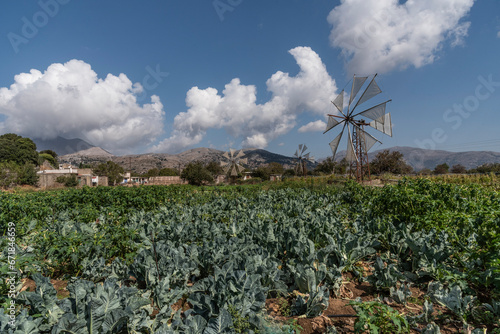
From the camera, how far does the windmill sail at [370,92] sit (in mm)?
24828

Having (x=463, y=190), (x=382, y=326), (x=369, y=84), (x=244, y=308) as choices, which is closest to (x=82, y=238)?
(x=244, y=308)

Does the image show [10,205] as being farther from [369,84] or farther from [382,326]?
[369,84]

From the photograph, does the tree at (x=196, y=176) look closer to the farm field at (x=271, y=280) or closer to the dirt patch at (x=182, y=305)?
the farm field at (x=271, y=280)

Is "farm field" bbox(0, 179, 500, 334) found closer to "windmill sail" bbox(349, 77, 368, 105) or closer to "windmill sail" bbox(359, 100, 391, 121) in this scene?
"windmill sail" bbox(359, 100, 391, 121)

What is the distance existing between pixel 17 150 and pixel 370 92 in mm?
76918

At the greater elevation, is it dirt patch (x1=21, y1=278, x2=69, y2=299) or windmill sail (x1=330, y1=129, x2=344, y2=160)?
windmill sail (x1=330, y1=129, x2=344, y2=160)

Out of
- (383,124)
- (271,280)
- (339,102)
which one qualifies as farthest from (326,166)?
(271,280)

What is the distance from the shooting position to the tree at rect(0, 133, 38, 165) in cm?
5598

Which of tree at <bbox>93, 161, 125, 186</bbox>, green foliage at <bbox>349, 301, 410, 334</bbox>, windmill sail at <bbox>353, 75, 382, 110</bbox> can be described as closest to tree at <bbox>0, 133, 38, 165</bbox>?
tree at <bbox>93, 161, 125, 186</bbox>

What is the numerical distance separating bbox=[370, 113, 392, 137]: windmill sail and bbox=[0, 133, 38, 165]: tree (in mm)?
69867

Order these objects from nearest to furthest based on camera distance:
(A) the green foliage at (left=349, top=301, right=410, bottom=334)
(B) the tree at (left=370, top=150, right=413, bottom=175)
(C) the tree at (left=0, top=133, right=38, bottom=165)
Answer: (A) the green foliage at (left=349, top=301, right=410, bottom=334) → (C) the tree at (left=0, top=133, right=38, bottom=165) → (B) the tree at (left=370, top=150, right=413, bottom=175)

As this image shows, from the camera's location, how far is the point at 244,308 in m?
2.39

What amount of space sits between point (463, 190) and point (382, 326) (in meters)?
6.01

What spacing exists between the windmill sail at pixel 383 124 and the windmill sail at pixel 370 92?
8.45ft
